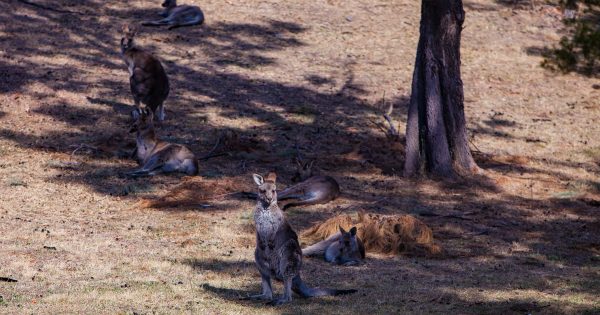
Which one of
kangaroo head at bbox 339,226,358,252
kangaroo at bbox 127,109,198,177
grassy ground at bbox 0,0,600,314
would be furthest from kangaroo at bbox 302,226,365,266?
kangaroo at bbox 127,109,198,177

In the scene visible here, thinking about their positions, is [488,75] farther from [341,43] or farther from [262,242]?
[262,242]

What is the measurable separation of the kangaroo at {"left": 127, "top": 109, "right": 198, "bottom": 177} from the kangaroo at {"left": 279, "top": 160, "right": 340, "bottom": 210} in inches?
68.5

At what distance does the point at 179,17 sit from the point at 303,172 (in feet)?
32.7

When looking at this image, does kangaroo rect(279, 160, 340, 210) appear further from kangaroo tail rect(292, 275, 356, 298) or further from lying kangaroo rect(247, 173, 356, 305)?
lying kangaroo rect(247, 173, 356, 305)

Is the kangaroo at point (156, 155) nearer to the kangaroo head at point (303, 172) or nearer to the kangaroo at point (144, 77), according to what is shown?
the kangaroo head at point (303, 172)

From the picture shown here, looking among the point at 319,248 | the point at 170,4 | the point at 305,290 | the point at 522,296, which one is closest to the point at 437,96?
the point at 319,248

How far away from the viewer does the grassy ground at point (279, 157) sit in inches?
411

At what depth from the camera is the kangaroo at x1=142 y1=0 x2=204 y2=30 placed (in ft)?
79.0

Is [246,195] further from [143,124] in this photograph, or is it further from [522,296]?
[522,296]

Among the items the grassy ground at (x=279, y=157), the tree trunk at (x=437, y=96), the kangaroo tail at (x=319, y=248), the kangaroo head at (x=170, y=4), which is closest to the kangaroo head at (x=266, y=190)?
the grassy ground at (x=279, y=157)

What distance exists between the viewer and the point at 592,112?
21.6 meters

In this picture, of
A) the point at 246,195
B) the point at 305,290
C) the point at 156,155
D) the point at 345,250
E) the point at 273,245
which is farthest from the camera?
the point at 156,155

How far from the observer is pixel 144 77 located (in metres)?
18.0

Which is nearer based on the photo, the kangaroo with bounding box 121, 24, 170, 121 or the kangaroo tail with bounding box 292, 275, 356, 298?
the kangaroo tail with bounding box 292, 275, 356, 298
